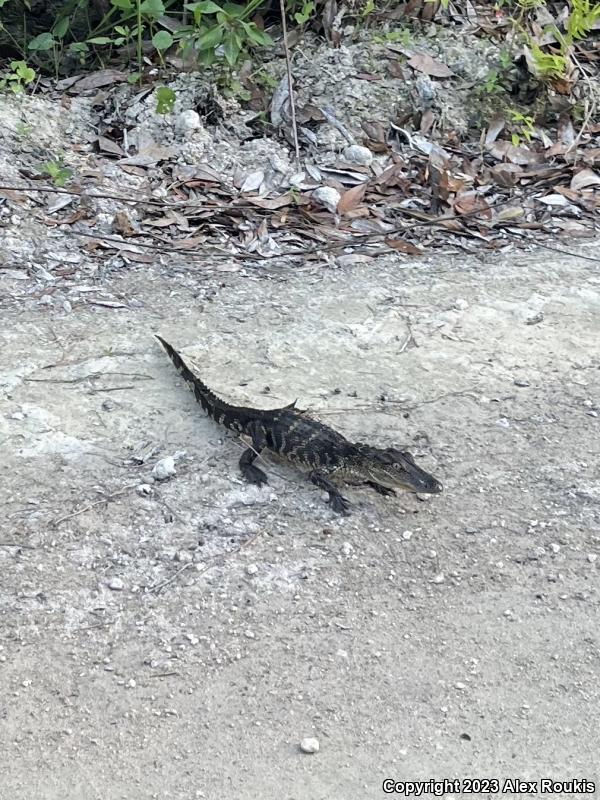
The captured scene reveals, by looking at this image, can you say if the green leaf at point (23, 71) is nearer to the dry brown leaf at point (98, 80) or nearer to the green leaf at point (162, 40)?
the dry brown leaf at point (98, 80)

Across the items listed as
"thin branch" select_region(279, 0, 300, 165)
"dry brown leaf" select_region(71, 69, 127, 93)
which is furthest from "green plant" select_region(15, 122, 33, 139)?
"thin branch" select_region(279, 0, 300, 165)

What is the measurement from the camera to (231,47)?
7.13 m

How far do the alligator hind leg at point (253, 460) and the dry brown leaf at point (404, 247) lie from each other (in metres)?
2.43

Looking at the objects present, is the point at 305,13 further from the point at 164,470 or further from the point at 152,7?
the point at 164,470

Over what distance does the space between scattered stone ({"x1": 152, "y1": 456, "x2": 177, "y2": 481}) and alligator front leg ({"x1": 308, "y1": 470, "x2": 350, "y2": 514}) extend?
65cm

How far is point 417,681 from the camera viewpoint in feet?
11.1

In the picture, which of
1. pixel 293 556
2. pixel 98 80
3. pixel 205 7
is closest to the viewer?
pixel 293 556

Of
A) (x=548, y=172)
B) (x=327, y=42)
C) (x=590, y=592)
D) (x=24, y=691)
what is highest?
(x=327, y=42)

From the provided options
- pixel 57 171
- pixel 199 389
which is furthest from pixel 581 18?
pixel 199 389

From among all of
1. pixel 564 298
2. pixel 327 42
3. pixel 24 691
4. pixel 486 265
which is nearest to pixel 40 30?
pixel 327 42

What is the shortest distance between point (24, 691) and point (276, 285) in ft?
11.0

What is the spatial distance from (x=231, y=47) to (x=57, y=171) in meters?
1.69

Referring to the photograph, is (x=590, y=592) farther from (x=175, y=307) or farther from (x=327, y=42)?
(x=327, y=42)

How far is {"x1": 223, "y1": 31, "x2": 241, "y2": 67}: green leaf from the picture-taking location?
23.4ft
